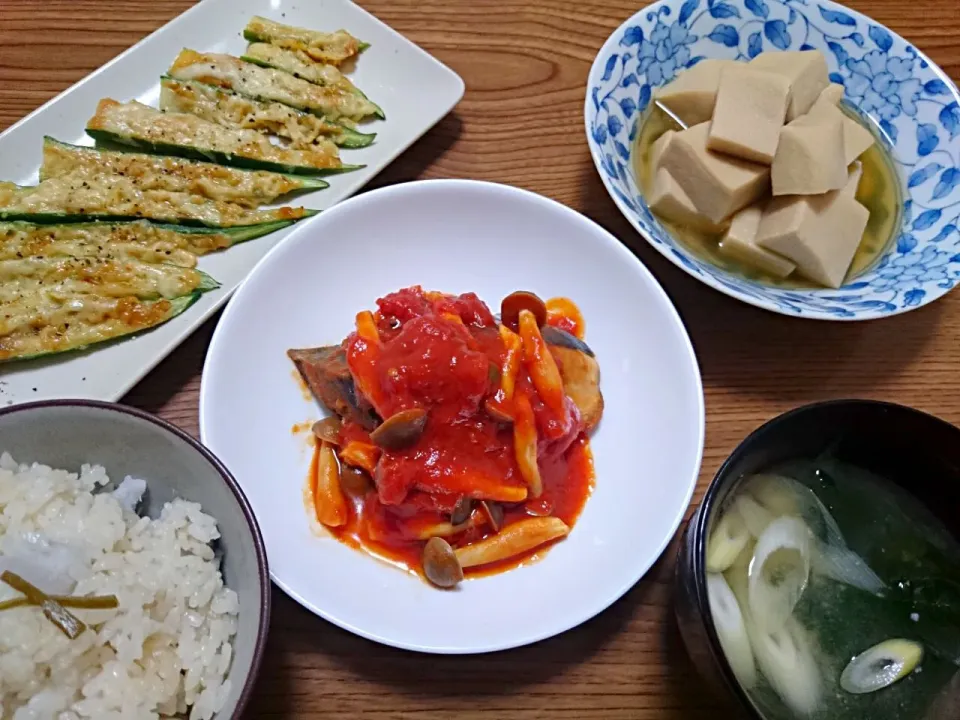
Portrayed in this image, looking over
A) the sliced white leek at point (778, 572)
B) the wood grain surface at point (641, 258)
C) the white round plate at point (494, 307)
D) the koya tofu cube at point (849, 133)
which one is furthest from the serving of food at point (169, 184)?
the sliced white leek at point (778, 572)

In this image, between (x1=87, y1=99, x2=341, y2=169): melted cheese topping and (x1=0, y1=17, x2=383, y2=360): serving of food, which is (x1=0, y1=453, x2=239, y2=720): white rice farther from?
(x1=87, y1=99, x2=341, y2=169): melted cheese topping

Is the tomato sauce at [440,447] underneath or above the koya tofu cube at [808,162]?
underneath

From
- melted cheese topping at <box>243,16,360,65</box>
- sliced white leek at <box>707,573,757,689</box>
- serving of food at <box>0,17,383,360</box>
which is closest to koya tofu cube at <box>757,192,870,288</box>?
sliced white leek at <box>707,573,757,689</box>

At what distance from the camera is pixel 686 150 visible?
7.34ft

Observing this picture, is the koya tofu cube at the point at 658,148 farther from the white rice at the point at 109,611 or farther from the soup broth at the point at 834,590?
the white rice at the point at 109,611

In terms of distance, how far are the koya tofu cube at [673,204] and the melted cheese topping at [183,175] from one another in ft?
3.89

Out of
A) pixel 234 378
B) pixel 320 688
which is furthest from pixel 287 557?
pixel 234 378

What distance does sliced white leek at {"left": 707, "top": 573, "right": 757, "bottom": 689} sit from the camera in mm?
1501

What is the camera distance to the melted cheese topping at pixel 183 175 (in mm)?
2496

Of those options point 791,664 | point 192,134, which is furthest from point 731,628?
point 192,134

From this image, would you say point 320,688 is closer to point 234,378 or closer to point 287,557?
point 287,557

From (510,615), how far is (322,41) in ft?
7.01

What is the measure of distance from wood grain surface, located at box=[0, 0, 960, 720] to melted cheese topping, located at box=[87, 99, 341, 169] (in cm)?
24

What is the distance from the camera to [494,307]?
2295mm
